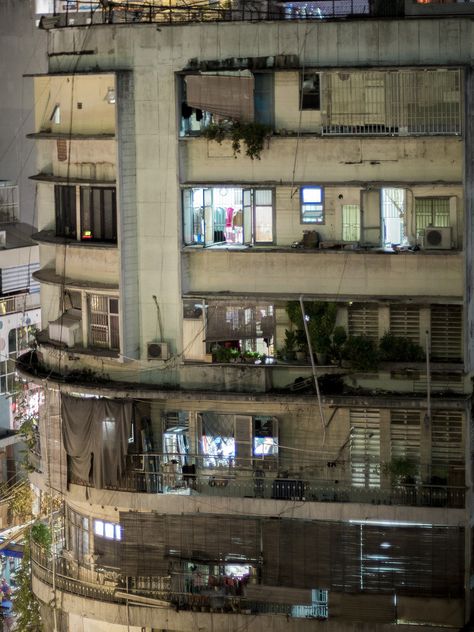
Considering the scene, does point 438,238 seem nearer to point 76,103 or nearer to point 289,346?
point 289,346

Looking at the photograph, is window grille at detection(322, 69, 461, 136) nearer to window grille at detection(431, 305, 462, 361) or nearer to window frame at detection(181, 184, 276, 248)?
window frame at detection(181, 184, 276, 248)

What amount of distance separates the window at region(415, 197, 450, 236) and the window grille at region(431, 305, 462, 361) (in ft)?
6.00

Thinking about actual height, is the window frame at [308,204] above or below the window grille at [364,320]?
above

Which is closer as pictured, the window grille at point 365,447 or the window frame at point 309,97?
the window frame at point 309,97

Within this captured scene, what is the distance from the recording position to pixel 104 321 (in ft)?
137

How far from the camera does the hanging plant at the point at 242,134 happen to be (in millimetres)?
39469

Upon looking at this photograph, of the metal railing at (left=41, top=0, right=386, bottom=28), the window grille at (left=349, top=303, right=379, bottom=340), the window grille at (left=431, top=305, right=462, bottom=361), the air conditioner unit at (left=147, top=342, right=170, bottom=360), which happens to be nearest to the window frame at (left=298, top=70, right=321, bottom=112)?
the metal railing at (left=41, top=0, right=386, bottom=28)

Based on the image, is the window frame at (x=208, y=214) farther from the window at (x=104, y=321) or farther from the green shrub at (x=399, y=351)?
the green shrub at (x=399, y=351)

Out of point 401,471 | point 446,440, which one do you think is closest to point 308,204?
point 446,440

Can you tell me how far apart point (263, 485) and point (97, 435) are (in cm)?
405

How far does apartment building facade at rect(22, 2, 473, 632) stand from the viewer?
39.3 metres

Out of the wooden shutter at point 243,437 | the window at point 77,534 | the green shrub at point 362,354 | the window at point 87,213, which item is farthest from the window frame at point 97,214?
the window at point 77,534

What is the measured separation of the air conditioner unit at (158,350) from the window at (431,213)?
6.48m

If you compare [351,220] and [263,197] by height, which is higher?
[263,197]
